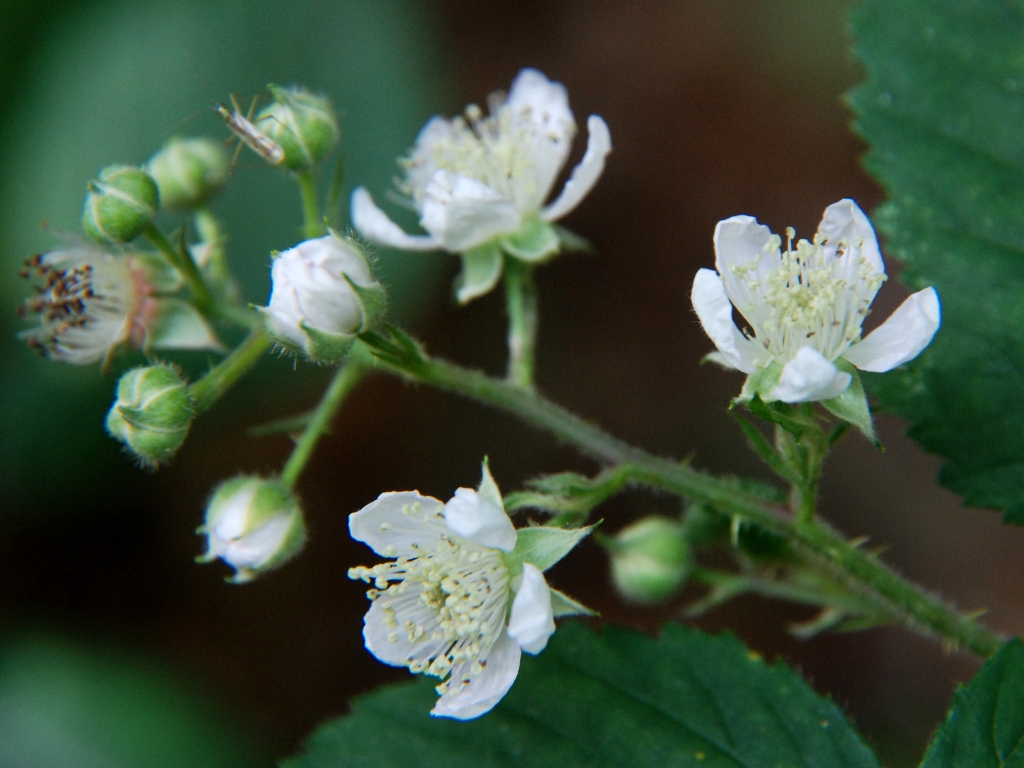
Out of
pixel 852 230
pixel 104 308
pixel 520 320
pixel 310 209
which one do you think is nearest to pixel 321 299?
pixel 310 209

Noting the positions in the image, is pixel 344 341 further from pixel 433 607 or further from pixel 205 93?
pixel 205 93

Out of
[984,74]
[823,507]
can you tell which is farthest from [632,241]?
[984,74]

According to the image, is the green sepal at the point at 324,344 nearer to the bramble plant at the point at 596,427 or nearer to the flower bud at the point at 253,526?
the bramble plant at the point at 596,427

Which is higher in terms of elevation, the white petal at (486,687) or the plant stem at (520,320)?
the plant stem at (520,320)

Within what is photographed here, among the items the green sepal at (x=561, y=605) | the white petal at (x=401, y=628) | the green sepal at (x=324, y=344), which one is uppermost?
the green sepal at (x=324, y=344)

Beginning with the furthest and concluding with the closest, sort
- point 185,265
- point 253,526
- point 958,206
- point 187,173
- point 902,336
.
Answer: point 187,173, point 958,206, point 185,265, point 253,526, point 902,336

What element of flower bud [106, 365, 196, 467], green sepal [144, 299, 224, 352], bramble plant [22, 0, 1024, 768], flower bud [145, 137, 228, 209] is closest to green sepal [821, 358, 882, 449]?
bramble plant [22, 0, 1024, 768]

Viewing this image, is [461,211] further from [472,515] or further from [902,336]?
[902,336]

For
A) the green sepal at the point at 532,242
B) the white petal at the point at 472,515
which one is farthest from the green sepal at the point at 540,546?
the green sepal at the point at 532,242
